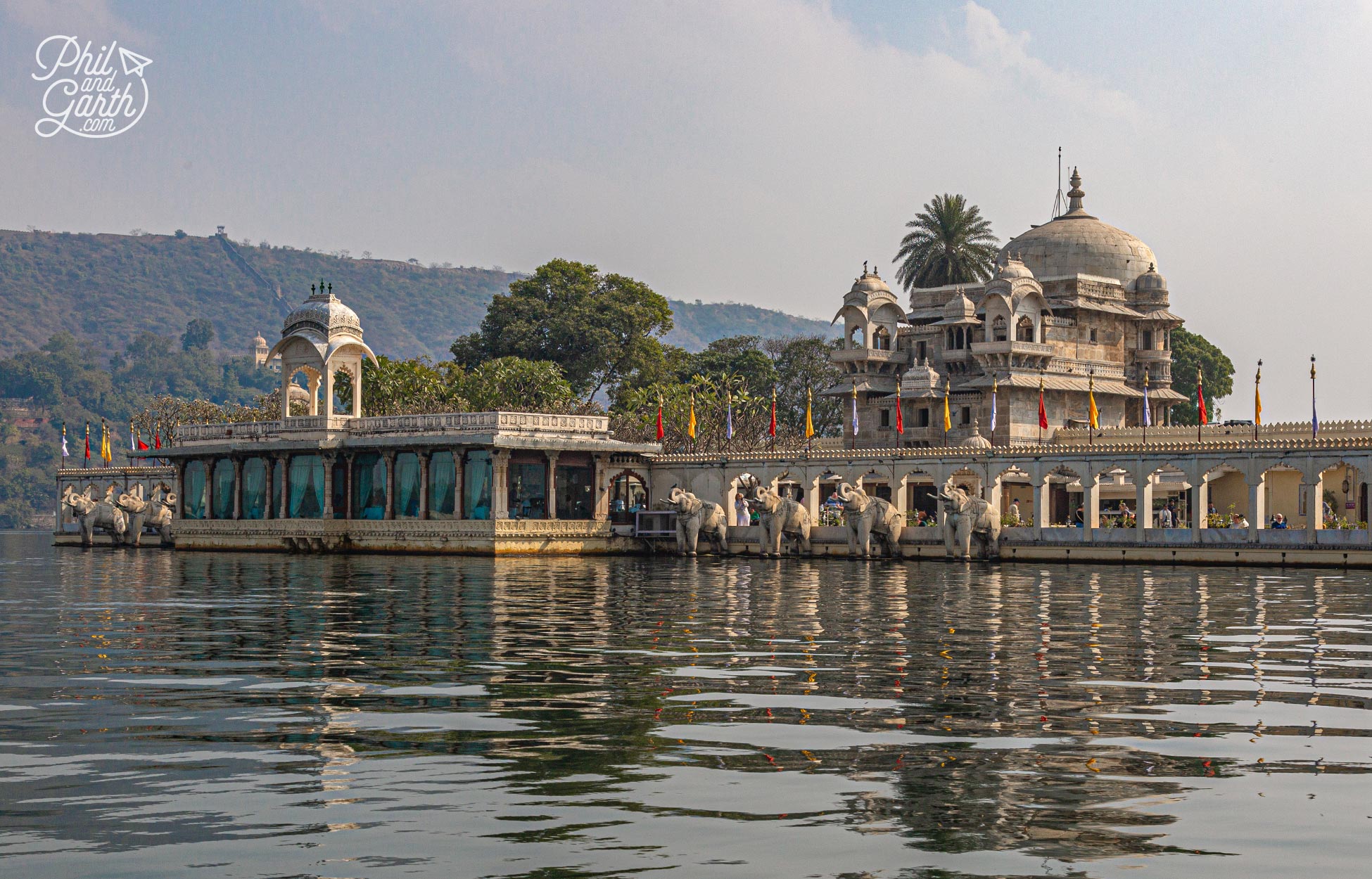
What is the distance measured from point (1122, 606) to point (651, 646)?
11.2m

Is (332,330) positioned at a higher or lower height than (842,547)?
higher

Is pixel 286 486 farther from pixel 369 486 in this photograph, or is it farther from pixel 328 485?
pixel 369 486

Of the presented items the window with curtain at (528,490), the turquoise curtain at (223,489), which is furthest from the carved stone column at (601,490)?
the turquoise curtain at (223,489)

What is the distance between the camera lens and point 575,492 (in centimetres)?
6322

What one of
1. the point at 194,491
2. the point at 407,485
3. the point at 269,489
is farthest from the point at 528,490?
the point at 194,491

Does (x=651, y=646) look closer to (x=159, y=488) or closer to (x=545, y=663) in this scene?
(x=545, y=663)

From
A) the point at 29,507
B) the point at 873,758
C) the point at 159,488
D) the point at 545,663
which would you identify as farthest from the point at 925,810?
the point at 29,507

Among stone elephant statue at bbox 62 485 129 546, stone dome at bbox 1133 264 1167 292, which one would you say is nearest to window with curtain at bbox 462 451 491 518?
stone elephant statue at bbox 62 485 129 546

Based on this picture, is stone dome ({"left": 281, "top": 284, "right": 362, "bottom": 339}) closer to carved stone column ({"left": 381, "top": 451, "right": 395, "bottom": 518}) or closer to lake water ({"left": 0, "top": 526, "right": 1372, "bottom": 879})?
carved stone column ({"left": 381, "top": 451, "right": 395, "bottom": 518})

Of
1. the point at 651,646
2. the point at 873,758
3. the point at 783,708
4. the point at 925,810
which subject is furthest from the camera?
the point at 651,646

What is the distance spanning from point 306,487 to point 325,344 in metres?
6.21

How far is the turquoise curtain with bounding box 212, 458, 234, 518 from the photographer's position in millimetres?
67562

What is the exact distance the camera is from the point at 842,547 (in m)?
54.4

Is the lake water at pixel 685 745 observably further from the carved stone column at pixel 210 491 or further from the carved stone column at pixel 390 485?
the carved stone column at pixel 210 491
